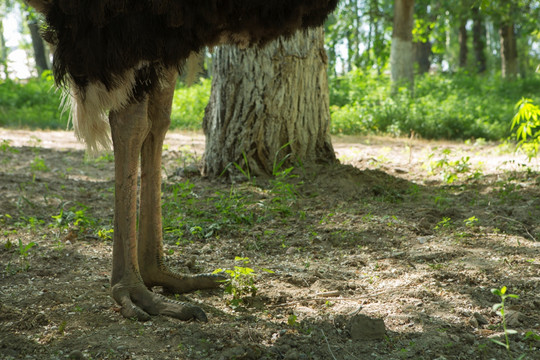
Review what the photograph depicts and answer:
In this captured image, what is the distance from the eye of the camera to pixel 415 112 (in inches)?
446

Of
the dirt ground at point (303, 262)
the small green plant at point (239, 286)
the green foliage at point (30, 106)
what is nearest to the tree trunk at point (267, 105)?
the dirt ground at point (303, 262)

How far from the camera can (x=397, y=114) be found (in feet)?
37.6

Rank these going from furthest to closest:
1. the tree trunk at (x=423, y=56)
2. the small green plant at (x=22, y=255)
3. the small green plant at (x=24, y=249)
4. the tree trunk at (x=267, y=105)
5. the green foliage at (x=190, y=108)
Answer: the tree trunk at (x=423, y=56) < the green foliage at (x=190, y=108) < the tree trunk at (x=267, y=105) < the small green plant at (x=24, y=249) < the small green plant at (x=22, y=255)

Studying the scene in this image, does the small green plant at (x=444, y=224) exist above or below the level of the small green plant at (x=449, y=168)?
below

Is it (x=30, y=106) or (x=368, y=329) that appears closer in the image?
(x=368, y=329)

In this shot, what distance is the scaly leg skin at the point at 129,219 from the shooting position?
3.00 metres

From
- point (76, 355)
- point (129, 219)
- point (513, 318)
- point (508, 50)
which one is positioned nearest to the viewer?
point (76, 355)

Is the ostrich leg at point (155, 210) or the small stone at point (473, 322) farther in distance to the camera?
the ostrich leg at point (155, 210)

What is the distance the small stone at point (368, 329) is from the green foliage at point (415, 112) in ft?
22.3

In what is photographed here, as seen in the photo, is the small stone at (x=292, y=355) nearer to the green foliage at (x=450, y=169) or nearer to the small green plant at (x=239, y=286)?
the small green plant at (x=239, y=286)

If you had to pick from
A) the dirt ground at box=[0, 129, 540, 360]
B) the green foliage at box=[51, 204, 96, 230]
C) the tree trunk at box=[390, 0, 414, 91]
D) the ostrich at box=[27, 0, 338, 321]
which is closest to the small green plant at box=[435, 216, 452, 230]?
the dirt ground at box=[0, 129, 540, 360]

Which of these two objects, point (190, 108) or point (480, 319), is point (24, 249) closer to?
point (480, 319)

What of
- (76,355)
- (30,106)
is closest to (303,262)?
(76,355)

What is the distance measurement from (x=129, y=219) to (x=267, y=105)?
3114mm
